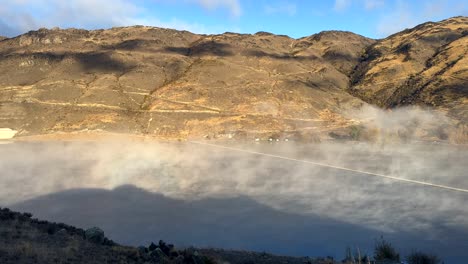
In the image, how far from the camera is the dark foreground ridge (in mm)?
10664

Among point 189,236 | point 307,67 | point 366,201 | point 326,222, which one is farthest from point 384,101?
point 189,236

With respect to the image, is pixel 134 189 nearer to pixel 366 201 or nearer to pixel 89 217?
pixel 89 217

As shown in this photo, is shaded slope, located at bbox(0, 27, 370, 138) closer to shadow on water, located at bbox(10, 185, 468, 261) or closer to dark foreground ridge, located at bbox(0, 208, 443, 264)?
shadow on water, located at bbox(10, 185, 468, 261)

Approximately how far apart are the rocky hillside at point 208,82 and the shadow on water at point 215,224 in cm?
3227

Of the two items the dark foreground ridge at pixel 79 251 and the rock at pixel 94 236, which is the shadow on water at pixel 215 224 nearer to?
the dark foreground ridge at pixel 79 251

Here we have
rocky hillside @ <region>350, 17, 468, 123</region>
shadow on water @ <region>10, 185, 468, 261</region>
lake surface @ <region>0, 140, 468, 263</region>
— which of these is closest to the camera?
shadow on water @ <region>10, 185, 468, 261</region>

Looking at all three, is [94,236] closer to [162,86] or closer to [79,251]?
[79,251]

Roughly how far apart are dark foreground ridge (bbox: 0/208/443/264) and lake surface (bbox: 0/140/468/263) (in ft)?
16.4

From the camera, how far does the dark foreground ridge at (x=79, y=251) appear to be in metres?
10.7

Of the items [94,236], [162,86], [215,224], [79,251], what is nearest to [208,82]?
[162,86]

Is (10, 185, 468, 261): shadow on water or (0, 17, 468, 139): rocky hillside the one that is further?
(0, 17, 468, 139): rocky hillside

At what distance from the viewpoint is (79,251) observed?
38.1 feet

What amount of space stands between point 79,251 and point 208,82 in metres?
64.8

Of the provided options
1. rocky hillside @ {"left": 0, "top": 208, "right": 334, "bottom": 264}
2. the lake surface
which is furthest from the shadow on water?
rocky hillside @ {"left": 0, "top": 208, "right": 334, "bottom": 264}
